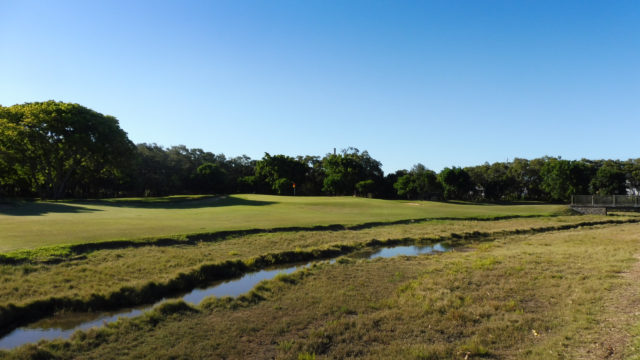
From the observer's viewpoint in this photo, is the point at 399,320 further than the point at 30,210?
No

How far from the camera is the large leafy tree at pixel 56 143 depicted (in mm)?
50438

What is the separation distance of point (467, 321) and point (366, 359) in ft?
10.7

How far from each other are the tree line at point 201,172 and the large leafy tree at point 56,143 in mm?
134

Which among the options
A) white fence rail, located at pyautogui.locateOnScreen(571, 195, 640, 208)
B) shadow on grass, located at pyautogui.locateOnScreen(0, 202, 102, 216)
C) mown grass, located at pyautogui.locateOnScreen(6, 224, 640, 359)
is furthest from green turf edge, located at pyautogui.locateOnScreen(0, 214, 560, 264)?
white fence rail, located at pyautogui.locateOnScreen(571, 195, 640, 208)

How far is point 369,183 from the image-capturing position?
92.9 m

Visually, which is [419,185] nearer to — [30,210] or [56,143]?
[56,143]

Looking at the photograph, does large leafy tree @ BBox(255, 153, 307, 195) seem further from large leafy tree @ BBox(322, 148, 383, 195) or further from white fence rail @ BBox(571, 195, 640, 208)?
white fence rail @ BBox(571, 195, 640, 208)

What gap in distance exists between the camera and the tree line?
2046 inches

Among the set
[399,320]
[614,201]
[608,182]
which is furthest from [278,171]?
[399,320]

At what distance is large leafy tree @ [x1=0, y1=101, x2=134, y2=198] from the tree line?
13 cm

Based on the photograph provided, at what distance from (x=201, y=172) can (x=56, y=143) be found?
40695 millimetres

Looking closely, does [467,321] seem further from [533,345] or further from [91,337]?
[91,337]

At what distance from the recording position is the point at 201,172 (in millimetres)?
92875

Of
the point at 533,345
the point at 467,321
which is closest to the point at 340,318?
the point at 467,321
